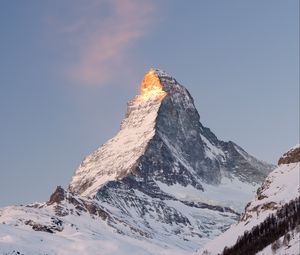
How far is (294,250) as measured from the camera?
643 ft
